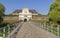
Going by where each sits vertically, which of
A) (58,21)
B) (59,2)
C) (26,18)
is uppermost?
(59,2)

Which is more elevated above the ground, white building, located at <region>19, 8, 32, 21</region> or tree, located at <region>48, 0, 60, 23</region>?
tree, located at <region>48, 0, 60, 23</region>

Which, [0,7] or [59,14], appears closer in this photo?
[59,14]

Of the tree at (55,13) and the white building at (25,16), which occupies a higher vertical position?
the tree at (55,13)

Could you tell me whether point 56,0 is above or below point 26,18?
above

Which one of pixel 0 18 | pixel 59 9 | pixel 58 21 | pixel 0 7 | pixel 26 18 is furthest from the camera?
pixel 26 18

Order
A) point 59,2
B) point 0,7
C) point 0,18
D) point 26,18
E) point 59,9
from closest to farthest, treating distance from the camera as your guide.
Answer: point 59,9
point 59,2
point 0,18
point 0,7
point 26,18

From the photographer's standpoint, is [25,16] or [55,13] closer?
[55,13]

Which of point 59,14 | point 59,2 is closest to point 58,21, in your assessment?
point 59,14

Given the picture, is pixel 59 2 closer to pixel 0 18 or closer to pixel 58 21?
pixel 58 21

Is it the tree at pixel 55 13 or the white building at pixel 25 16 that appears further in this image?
the white building at pixel 25 16

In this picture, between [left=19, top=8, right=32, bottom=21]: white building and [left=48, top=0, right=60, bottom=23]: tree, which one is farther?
[left=19, top=8, right=32, bottom=21]: white building

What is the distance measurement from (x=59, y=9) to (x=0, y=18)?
2318 centimetres

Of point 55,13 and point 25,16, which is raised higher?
point 55,13

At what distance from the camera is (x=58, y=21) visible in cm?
3656
